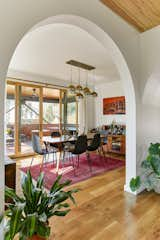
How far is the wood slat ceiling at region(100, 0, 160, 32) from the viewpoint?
185 cm

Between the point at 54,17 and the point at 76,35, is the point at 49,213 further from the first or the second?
the point at 76,35

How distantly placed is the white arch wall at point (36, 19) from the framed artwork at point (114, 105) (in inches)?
127

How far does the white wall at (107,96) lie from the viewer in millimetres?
5535

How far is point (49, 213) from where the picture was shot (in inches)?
44.8

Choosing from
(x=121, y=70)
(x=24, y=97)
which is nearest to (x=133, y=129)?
(x=121, y=70)

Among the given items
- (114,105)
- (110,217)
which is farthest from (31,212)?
(114,105)

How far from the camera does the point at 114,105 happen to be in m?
5.66

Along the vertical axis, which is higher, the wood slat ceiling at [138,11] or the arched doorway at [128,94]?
the wood slat ceiling at [138,11]

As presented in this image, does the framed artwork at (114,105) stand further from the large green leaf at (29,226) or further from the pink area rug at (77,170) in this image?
the large green leaf at (29,226)

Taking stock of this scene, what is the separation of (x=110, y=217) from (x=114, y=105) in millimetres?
4285

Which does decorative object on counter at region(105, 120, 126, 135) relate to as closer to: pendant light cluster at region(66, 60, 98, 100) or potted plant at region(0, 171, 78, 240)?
pendant light cluster at region(66, 60, 98, 100)

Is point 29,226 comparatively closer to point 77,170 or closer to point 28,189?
point 28,189

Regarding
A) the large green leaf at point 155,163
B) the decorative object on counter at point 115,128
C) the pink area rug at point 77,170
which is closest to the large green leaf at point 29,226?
the large green leaf at point 155,163

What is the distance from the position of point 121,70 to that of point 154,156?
1.35m
